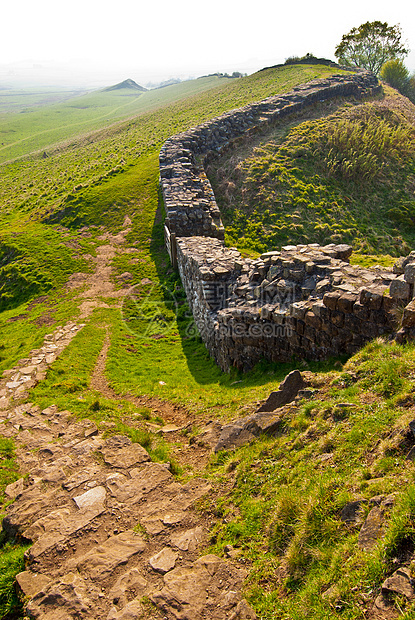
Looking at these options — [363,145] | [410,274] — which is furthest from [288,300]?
[363,145]

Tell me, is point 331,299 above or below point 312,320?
above

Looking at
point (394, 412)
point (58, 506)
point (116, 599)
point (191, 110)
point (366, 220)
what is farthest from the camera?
point (191, 110)

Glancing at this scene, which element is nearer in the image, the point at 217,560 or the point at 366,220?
the point at 217,560

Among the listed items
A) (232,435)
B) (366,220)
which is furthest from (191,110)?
(232,435)

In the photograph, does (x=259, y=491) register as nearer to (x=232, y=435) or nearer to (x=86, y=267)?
(x=232, y=435)

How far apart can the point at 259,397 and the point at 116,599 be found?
6133mm

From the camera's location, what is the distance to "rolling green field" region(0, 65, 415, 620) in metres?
5.04

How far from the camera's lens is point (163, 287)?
69.9 feet

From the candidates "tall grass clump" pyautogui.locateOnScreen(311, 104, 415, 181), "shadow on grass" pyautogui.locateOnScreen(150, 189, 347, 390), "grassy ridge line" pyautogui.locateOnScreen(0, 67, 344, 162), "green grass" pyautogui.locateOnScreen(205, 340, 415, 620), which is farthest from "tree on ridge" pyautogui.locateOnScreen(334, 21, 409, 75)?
"green grass" pyautogui.locateOnScreen(205, 340, 415, 620)

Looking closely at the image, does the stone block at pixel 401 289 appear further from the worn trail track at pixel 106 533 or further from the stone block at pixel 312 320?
the worn trail track at pixel 106 533

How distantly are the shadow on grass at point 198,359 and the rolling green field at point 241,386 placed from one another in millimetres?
76

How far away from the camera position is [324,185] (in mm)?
28672

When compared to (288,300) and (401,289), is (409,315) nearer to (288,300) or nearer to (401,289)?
(401,289)

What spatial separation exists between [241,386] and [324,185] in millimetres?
21777
